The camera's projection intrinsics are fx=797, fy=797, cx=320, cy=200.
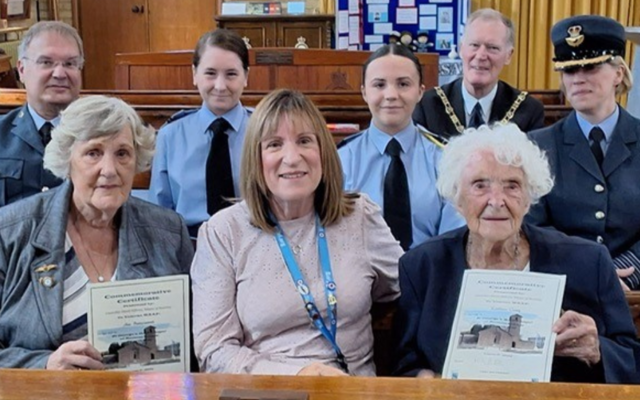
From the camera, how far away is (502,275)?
169 cm

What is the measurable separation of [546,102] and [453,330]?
2.93 meters

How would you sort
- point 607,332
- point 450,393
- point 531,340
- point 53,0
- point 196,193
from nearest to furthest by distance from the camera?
1. point 450,393
2. point 531,340
3. point 607,332
4. point 196,193
5. point 53,0

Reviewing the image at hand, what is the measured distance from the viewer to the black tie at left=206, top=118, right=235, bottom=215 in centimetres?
277

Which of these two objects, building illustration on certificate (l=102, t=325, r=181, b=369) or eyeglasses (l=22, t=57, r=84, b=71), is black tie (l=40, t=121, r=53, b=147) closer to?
eyeglasses (l=22, t=57, r=84, b=71)

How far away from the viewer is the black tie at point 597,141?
2.40 metres

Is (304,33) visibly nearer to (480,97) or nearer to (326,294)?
(480,97)

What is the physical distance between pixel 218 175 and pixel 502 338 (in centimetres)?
143

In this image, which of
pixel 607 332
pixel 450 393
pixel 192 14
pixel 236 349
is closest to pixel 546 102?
pixel 607 332

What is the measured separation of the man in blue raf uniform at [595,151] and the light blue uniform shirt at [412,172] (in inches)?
11.5

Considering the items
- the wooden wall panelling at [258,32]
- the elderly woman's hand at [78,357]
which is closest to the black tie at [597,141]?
the elderly woman's hand at [78,357]

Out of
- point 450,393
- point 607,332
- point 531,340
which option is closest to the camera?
point 450,393

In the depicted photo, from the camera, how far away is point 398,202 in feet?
8.13

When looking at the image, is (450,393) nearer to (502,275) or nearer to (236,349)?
(502,275)

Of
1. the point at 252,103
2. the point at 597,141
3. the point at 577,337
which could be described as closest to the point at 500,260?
the point at 577,337
